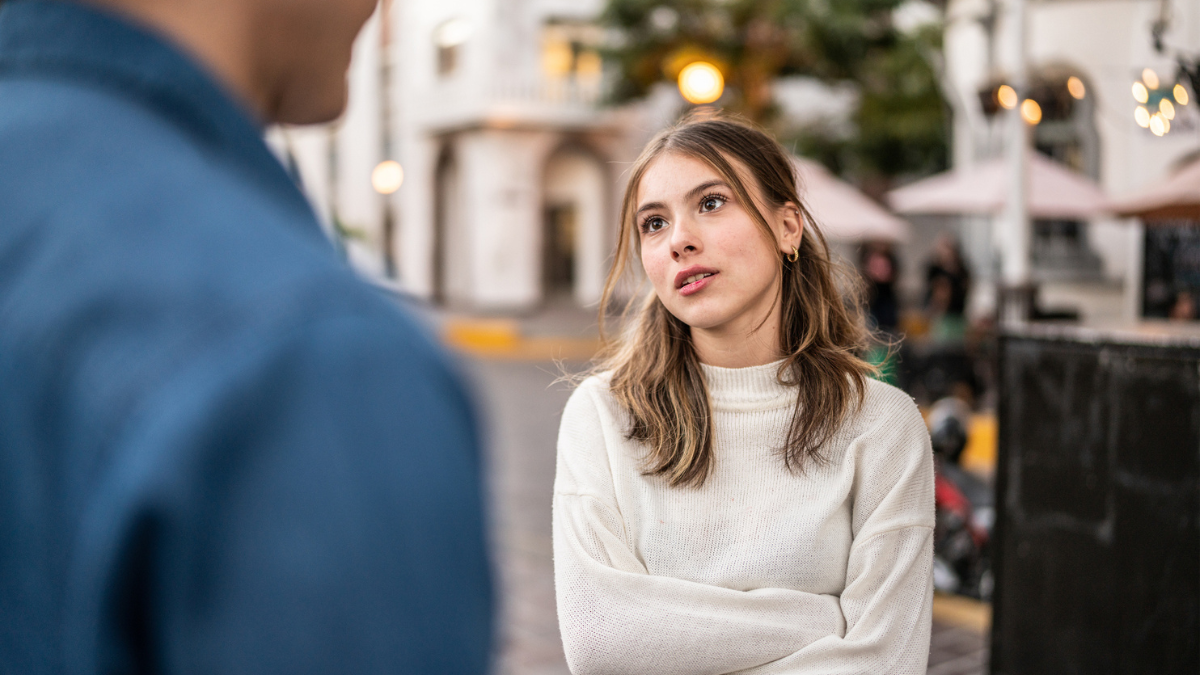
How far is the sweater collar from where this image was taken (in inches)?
78.1

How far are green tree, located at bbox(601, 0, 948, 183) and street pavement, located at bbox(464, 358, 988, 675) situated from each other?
36.3ft

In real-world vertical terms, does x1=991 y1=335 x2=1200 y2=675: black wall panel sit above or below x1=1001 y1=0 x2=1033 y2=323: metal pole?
below

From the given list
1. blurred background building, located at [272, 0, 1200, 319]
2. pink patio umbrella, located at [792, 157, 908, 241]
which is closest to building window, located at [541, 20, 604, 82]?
blurred background building, located at [272, 0, 1200, 319]

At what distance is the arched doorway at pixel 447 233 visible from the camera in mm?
30344

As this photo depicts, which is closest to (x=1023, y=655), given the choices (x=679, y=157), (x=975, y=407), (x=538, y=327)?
(x=679, y=157)

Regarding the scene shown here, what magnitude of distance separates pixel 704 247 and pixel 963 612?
411cm

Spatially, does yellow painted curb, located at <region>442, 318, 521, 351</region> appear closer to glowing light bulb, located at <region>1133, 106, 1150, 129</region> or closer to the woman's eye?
glowing light bulb, located at <region>1133, 106, 1150, 129</region>

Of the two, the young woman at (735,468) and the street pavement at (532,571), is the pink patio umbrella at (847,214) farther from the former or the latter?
the young woman at (735,468)

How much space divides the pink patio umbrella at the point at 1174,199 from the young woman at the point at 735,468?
12.4ft

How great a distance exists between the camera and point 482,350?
68.1ft

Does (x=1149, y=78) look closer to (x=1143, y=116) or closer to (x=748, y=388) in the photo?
(x=1143, y=116)

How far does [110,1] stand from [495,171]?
90.7ft

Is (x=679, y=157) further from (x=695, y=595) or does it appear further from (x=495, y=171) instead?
(x=495, y=171)

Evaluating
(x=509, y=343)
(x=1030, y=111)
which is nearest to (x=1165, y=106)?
(x=1030, y=111)
